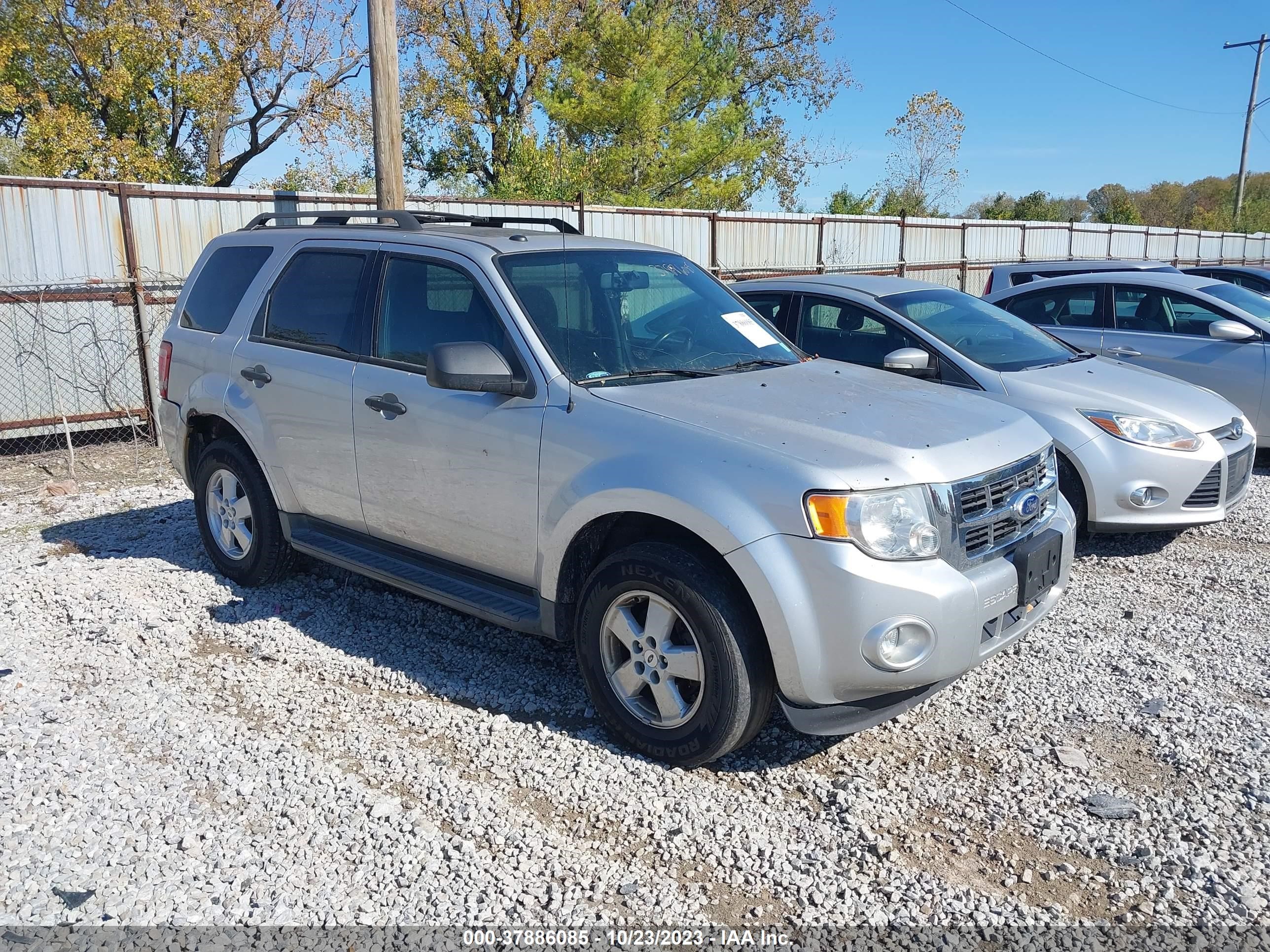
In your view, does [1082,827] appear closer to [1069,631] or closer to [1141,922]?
[1141,922]

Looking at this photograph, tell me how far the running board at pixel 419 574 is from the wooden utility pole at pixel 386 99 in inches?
172

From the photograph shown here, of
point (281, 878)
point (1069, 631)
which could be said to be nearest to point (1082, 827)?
point (1069, 631)

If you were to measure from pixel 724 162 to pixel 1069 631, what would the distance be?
23116 mm

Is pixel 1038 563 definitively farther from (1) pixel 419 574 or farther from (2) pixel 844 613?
(1) pixel 419 574

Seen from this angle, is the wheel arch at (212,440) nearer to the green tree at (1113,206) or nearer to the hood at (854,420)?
the hood at (854,420)

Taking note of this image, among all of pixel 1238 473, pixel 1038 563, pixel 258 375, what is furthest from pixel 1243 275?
pixel 258 375

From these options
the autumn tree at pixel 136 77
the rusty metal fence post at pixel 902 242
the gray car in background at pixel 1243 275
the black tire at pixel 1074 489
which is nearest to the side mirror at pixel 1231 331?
the black tire at pixel 1074 489

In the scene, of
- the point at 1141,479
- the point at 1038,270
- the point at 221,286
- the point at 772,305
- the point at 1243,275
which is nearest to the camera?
the point at 221,286

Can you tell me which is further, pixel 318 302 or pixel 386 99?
pixel 386 99

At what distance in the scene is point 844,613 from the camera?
317 centimetres

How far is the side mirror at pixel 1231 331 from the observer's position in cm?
805

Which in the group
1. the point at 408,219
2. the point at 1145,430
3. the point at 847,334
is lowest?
the point at 1145,430

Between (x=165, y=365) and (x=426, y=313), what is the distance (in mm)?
2322

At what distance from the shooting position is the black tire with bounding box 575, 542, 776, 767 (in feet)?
10.9
